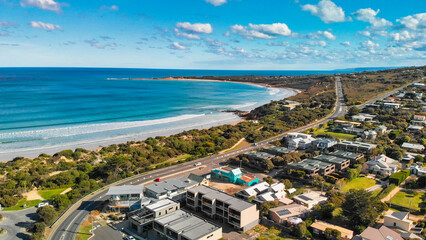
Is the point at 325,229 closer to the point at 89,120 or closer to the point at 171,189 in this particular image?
the point at 171,189

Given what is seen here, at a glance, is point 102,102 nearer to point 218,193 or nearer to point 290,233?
point 218,193

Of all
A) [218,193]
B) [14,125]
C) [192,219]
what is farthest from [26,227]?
[14,125]

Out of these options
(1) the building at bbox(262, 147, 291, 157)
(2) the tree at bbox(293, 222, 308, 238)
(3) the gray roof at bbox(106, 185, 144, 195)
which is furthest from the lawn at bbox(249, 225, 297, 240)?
(1) the building at bbox(262, 147, 291, 157)

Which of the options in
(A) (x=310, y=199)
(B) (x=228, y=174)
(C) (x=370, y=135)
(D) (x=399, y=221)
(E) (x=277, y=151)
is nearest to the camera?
(D) (x=399, y=221)

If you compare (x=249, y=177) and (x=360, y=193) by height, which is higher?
(x=360, y=193)

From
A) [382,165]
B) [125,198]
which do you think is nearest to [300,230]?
[125,198]

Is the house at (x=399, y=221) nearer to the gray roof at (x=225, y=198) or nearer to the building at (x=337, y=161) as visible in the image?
the gray roof at (x=225, y=198)
